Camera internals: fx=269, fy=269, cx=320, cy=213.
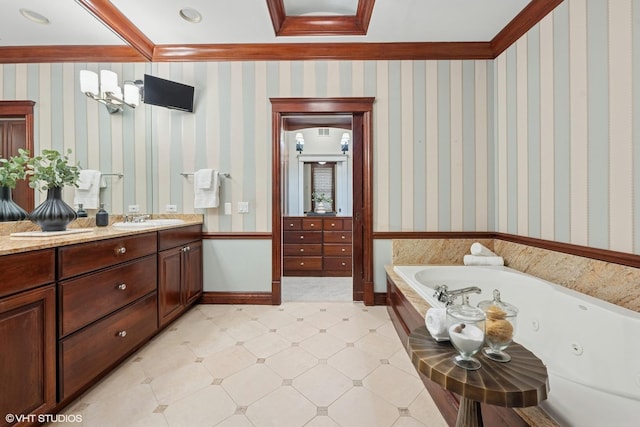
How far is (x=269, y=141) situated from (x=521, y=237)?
2.54 meters

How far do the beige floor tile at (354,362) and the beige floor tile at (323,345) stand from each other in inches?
2.1

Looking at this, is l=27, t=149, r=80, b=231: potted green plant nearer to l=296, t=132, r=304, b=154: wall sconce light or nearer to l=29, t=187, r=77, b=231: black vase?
l=29, t=187, r=77, b=231: black vase

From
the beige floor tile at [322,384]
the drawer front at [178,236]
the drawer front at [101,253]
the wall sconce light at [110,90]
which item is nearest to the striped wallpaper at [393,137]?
the wall sconce light at [110,90]

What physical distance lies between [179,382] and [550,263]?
8.78 ft

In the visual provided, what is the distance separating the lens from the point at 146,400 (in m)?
1.46

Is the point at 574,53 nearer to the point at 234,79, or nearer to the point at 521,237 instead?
the point at 521,237

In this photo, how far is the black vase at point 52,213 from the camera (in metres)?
1.60

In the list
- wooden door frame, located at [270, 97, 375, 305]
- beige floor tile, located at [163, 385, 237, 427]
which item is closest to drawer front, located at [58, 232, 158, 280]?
beige floor tile, located at [163, 385, 237, 427]

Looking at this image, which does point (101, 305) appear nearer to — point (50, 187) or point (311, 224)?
point (50, 187)

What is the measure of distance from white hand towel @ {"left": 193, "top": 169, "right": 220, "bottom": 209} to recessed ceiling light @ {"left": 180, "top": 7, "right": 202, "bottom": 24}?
1333 mm

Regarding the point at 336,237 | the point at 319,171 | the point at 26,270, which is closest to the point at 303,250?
the point at 336,237

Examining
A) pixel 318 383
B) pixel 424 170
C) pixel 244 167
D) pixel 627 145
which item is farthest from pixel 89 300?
pixel 627 145

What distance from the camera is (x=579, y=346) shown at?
1.41 metres

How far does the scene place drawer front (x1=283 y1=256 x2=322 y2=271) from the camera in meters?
4.11
